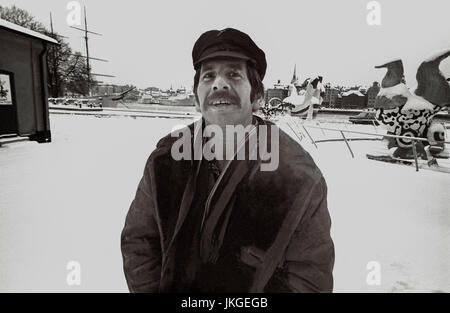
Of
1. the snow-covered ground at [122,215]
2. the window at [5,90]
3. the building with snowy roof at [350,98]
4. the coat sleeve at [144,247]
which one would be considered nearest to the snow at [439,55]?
the building with snowy roof at [350,98]

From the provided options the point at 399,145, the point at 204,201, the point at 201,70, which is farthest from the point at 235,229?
the point at 399,145

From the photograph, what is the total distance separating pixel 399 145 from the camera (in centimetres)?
466

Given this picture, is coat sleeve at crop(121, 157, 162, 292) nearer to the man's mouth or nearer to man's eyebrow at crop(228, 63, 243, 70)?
the man's mouth

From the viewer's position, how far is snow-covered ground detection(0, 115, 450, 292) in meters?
1.84

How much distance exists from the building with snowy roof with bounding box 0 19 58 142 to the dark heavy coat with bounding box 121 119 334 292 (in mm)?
5138

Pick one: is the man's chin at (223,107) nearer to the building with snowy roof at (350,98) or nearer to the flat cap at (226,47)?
the flat cap at (226,47)

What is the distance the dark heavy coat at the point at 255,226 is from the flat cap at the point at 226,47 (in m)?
0.43

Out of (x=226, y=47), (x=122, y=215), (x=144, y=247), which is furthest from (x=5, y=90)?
(x=226, y=47)

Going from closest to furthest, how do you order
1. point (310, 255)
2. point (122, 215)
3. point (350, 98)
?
point (310, 255) → point (122, 215) → point (350, 98)

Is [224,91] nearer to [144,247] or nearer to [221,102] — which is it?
[221,102]

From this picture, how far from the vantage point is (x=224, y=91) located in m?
1.33

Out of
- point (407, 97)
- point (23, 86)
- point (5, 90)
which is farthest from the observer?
point (23, 86)

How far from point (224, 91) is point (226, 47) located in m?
0.21

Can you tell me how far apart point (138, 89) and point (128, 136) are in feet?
2.62
